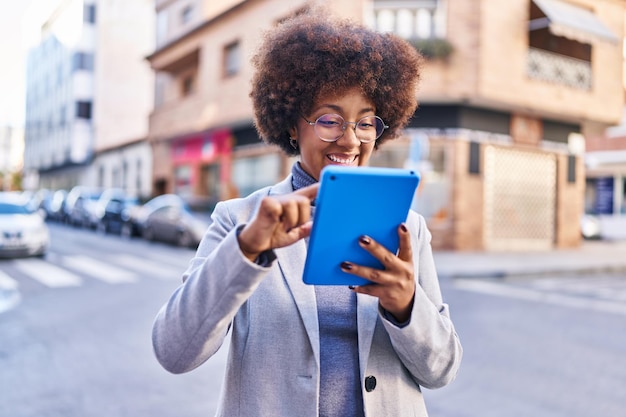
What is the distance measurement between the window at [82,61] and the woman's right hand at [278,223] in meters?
45.9

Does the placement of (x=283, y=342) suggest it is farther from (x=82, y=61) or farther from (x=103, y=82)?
(x=82, y=61)

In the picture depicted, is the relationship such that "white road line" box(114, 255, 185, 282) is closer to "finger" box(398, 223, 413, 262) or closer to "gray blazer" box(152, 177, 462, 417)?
"gray blazer" box(152, 177, 462, 417)

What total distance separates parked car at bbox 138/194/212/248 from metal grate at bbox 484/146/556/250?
315 inches

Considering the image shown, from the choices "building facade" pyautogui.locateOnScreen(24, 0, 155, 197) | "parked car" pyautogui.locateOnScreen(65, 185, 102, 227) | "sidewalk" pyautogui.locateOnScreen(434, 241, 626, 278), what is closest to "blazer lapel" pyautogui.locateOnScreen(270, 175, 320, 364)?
"sidewalk" pyautogui.locateOnScreen(434, 241, 626, 278)

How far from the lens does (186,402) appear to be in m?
4.32

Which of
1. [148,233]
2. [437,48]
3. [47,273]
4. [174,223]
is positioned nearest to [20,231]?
[47,273]

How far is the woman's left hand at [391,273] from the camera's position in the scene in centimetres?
122

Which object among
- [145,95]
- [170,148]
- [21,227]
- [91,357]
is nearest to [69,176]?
[145,95]

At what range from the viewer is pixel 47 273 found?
11.0m

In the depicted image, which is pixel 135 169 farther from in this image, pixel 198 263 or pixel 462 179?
pixel 198 263

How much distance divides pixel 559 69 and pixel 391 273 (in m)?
18.5

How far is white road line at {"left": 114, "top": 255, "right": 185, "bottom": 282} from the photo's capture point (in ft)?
35.8

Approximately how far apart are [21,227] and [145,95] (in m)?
32.0

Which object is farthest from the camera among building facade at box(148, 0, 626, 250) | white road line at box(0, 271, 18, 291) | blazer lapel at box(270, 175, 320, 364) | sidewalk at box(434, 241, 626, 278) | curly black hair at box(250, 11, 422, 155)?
building facade at box(148, 0, 626, 250)
